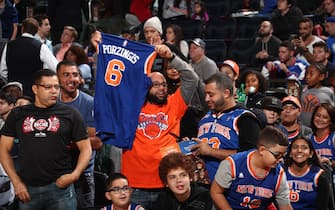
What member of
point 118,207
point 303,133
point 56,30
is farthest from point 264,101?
point 56,30

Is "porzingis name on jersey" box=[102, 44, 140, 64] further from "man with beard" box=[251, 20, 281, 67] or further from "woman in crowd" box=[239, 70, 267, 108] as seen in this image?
"man with beard" box=[251, 20, 281, 67]

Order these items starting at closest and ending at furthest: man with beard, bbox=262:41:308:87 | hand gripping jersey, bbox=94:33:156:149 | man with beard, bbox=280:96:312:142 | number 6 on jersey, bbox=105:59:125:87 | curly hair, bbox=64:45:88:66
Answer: hand gripping jersey, bbox=94:33:156:149 < number 6 on jersey, bbox=105:59:125:87 < man with beard, bbox=280:96:312:142 < curly hair, bbox=64:45:88:66 < man with beard, bbox=262:41:308:87

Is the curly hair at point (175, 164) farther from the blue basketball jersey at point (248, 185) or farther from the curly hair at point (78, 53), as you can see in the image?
the curly hair at point (78, 53)

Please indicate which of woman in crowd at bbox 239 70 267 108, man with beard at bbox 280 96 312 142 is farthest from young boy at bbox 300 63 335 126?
man with beard at bbox 280 96 312 142

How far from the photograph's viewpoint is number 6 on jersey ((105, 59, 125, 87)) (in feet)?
23.9

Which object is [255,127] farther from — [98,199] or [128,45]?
[98,199]

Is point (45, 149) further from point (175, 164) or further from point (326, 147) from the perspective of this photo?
point (326, 147)

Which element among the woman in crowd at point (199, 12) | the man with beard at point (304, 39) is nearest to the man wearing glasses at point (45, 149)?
the man with beard at point (304, 39)

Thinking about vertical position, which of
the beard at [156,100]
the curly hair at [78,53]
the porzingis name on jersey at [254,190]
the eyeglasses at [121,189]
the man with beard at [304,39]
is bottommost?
the eyeglasses at [121,189]

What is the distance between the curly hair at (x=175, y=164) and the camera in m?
6.75

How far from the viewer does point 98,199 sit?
7.98 m

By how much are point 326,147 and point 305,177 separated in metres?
0.96

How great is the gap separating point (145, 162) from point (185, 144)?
40 cm

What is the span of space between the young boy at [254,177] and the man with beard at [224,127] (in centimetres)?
34
